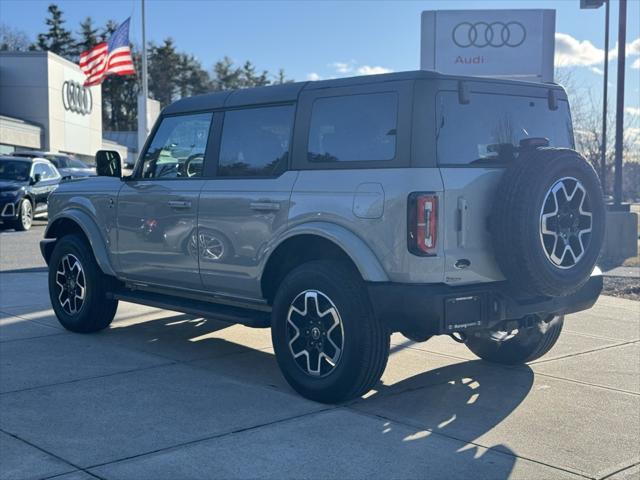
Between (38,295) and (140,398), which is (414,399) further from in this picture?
(38,295)

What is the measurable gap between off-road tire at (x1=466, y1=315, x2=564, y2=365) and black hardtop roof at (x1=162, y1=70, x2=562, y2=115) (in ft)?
5.83

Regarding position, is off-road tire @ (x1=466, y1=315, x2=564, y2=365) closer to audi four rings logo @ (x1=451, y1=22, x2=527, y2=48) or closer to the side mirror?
the side mirror

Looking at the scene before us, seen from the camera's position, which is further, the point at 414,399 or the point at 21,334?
the point at 21,334

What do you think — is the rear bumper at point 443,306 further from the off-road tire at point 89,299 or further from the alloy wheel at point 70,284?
the alloy wheel at point 70,284

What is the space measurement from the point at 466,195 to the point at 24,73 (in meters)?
40.4

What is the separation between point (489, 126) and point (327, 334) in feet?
5.51


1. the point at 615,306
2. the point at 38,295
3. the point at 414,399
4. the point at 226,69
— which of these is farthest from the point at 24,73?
the point at 226,69

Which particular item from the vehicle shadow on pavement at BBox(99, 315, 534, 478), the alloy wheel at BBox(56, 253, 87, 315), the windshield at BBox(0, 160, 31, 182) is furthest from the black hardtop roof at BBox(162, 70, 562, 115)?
the windshield at BBox(0, 160, 31, 182)

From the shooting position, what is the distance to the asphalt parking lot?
421 centimetres

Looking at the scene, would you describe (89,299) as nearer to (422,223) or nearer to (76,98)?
(422,223)

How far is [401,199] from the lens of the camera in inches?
190

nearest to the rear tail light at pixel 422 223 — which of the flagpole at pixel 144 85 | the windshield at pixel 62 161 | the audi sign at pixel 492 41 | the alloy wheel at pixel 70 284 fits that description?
the alloy wheel at pixel 70 284

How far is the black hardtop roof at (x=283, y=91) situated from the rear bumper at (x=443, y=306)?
128 cm

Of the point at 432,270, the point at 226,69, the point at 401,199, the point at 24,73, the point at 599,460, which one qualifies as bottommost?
the point at 599,460
